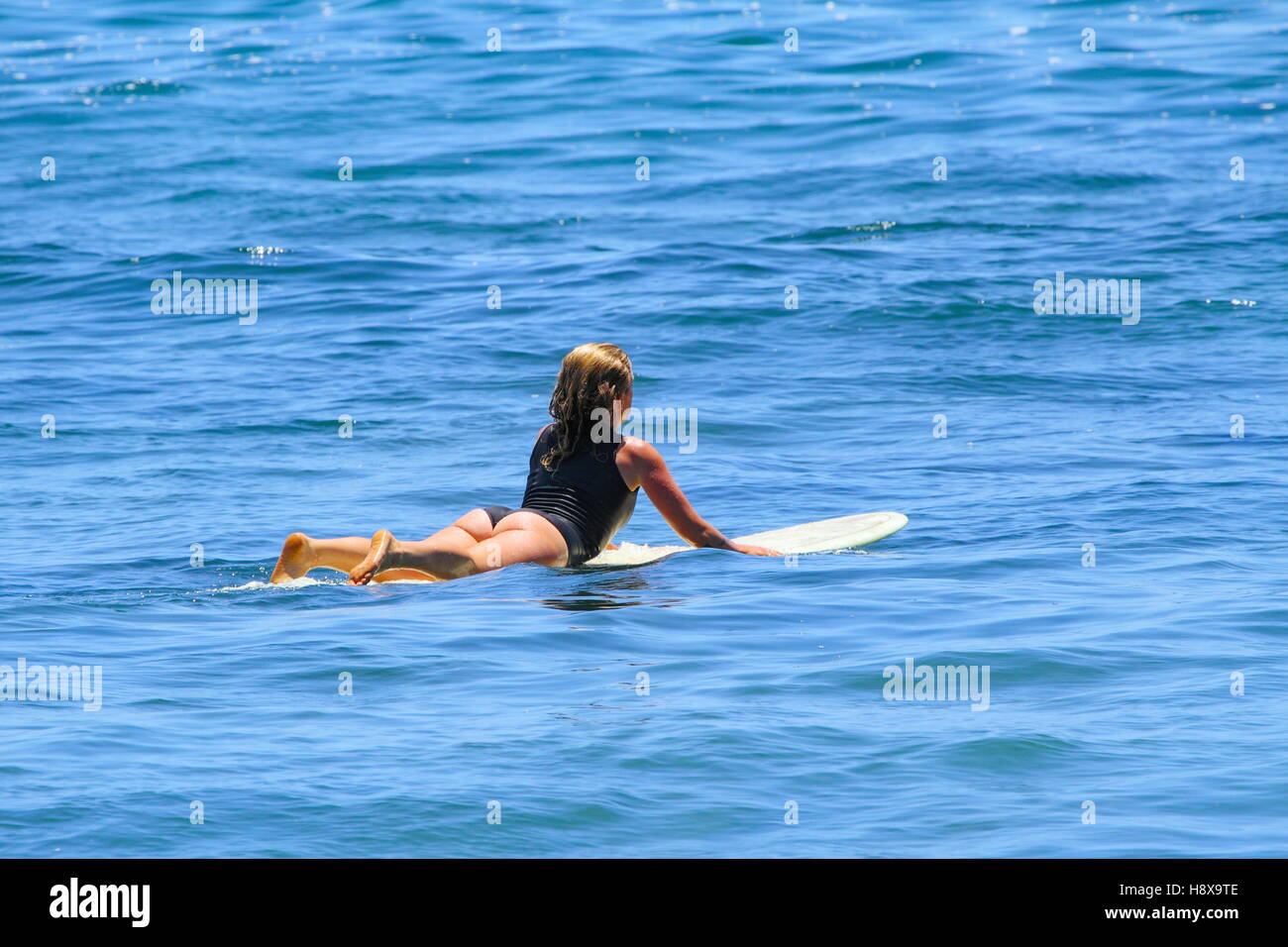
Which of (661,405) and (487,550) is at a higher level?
(661,405)

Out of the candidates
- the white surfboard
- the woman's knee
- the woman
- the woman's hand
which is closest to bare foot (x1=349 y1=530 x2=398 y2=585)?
the woman

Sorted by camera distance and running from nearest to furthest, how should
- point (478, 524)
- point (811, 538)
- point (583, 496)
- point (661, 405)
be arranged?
point (478, 524), point (583, 496), point (811, 538), point (661, 405)

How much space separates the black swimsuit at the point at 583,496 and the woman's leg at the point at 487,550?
11 cm

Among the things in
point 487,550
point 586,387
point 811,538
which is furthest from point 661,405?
point 487,550

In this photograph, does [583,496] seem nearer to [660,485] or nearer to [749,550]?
[660,485]

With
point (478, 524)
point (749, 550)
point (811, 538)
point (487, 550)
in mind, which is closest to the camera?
point (487, 550)

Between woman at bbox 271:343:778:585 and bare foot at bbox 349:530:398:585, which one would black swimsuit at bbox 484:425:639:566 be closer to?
woman at bbox 271:343:778:585

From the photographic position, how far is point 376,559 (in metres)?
8.19

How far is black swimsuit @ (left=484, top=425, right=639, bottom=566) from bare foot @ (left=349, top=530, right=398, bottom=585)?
120cm

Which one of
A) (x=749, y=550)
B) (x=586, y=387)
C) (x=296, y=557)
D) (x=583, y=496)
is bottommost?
(x=749, y=550)

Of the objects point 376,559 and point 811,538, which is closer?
point 376,559

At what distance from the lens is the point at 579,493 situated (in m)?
9.42

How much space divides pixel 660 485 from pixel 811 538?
1316mm

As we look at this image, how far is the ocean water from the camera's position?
615cm
